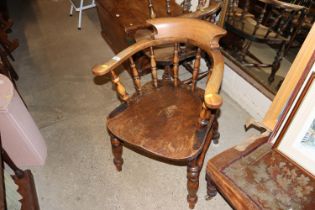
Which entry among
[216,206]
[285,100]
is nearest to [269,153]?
[285,100]

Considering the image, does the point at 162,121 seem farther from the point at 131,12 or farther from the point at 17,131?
the point at 131,12

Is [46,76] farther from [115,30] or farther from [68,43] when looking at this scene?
[115,30]

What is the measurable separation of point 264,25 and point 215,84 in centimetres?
88

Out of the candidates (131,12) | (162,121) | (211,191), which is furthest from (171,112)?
(131,12)

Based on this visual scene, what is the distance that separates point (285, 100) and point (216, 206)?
73cm

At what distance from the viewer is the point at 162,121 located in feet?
4.20

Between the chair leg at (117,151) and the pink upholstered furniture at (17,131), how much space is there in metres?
0.50

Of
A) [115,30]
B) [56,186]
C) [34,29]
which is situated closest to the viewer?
[56,186]

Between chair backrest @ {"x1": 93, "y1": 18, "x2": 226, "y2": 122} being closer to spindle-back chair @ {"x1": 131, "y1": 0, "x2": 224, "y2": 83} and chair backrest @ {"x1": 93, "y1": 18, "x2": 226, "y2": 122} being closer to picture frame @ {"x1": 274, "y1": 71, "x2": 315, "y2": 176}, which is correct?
spindle-back chair @ {"x1": 131, "y1": 0, "x2": 224, "y2": 83}

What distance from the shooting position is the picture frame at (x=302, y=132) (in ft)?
3.02

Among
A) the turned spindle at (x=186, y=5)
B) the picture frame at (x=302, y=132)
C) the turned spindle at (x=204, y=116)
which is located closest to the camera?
the picture frame at (x=302, y=132)

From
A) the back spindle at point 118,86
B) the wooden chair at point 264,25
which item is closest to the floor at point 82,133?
the wooden chair at point 264,25

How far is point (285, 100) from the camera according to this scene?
42.8 inches

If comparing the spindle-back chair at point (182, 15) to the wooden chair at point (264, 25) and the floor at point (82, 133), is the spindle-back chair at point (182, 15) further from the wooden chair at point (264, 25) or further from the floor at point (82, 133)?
the floor at point (82, 133)
